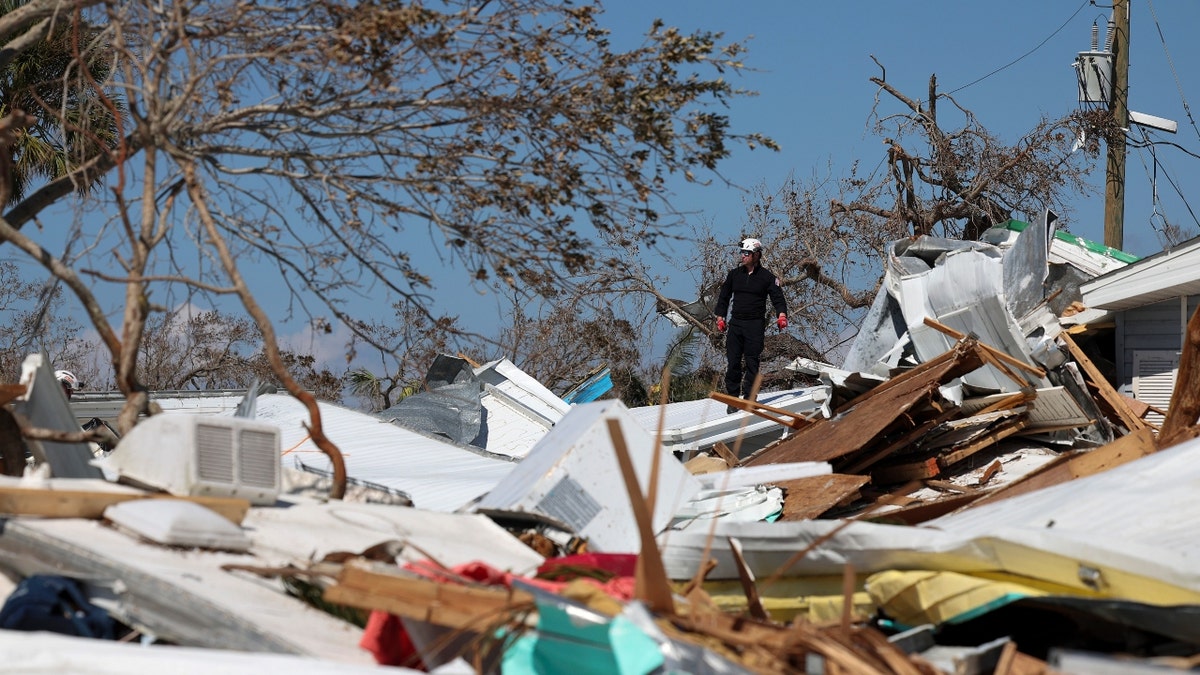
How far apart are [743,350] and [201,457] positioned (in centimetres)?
814

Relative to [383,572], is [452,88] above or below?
above

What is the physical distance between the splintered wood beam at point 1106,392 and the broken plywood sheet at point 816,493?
2699 mm

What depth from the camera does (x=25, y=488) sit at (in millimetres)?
5117

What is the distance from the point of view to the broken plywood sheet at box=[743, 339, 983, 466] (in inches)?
372

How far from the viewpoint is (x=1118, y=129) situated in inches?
721

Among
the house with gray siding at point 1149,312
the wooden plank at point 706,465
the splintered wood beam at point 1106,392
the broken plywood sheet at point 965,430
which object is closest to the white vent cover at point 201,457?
the wooden plank at point 706,465

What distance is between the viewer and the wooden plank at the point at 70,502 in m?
4.99

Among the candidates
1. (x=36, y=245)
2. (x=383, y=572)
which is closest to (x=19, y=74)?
(x=36, y=245)

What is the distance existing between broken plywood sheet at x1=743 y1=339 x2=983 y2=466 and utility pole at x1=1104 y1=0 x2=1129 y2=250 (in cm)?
910

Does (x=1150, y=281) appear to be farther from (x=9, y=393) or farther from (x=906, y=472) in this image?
(x=9, y=393)

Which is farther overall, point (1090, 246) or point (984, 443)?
point (1090, 246)

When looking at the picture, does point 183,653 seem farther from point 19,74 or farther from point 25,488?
point 19,74

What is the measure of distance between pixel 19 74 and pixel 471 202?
10.3m

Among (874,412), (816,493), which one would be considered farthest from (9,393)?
(874,412)
